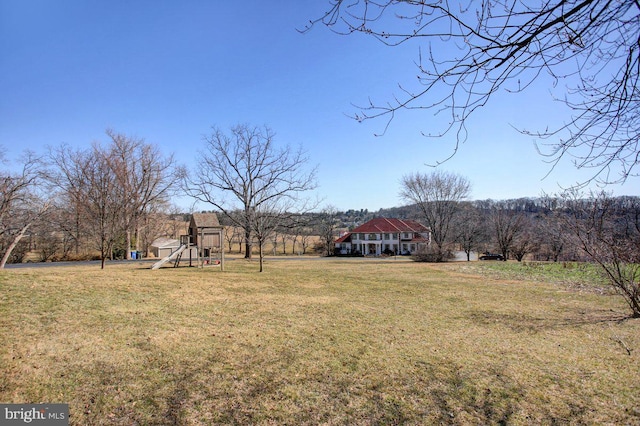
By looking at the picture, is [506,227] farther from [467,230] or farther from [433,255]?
[433,255]

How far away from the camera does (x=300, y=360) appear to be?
502cm

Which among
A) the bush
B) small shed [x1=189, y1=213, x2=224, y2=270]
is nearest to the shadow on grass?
small shed [x1=189, y1=213, x2=224, y2=270]

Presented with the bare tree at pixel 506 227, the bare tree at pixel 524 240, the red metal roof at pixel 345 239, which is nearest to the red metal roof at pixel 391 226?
the red metal roof at pixel 345 239

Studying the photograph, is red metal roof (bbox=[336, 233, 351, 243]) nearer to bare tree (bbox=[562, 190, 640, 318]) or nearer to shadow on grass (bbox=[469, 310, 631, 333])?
shadow on grass (bbox=[469, 310, 631, 333])

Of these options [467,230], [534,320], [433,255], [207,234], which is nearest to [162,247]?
[207,234]

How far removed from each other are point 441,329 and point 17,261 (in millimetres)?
32378

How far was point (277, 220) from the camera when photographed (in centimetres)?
2086

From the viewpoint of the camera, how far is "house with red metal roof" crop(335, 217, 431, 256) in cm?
5359

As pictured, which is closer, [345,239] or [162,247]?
[162,247]

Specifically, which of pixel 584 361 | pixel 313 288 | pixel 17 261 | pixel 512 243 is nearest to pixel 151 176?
pixel 17 261

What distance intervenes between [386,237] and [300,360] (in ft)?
166

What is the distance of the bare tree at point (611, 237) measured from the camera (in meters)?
5.76

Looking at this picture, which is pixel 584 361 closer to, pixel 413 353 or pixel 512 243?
pixel 413 353

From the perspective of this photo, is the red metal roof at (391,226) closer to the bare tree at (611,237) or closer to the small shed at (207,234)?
the small shed at (207,234)
